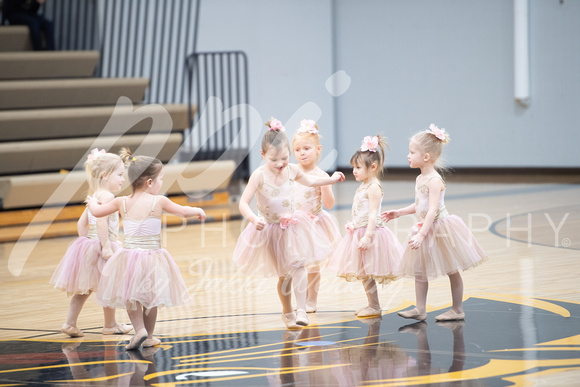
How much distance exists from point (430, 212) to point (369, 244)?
0.37 meters

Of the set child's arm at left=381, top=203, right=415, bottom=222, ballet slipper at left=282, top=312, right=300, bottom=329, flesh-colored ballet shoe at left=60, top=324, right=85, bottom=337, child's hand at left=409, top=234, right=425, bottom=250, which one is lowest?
flesh-colored ballet shoe at left=60, top=324, right=85, bottom=337

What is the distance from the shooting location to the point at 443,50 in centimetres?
1288

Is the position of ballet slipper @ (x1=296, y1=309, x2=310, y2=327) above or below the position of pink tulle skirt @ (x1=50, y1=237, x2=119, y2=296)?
below

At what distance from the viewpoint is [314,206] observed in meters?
4.39

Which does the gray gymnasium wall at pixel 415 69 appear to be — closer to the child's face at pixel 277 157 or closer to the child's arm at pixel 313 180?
the child's arm at pixel 313 180

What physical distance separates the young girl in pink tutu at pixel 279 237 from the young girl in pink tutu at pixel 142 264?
0.46 meters

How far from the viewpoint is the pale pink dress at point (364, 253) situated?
4.02m

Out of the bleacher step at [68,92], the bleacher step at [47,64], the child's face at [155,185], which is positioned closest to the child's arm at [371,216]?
the child's face at [155,185]

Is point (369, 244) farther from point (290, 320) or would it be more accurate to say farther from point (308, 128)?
point (308, 128)

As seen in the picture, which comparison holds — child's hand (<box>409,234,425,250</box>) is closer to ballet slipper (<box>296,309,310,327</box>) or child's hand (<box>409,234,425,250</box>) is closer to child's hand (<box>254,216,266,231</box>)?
ballet slipper (<box>296,309,310,327</box>)

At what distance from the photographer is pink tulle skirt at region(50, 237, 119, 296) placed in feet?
12.8

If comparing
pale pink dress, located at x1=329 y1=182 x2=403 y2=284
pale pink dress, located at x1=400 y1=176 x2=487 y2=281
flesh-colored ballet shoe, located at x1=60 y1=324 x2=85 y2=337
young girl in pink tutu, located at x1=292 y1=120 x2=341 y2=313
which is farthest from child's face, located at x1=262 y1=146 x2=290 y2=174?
flesh-colored ballet shoe, located at x1=60 y1=324 x2=85 y2=337

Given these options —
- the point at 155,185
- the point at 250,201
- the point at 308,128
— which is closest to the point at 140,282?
the point at 155,185

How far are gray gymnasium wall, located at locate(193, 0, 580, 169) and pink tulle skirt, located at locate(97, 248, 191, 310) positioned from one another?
8.96m
